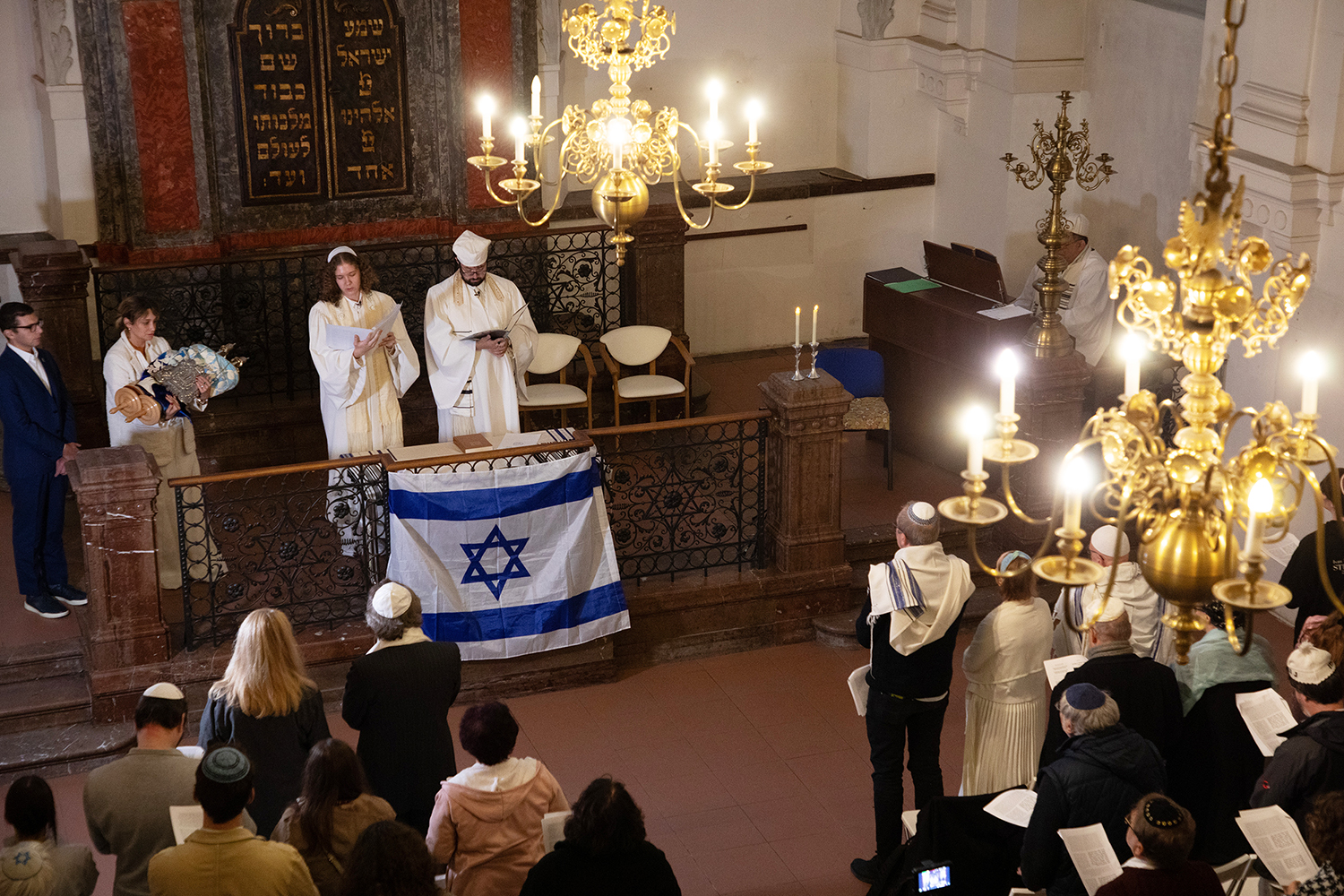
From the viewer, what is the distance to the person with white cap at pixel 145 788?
195 inches

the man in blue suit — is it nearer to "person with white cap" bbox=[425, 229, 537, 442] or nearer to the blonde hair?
"person with white cap" bbox=[425, 229, 537, 442]

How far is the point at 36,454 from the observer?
25.7 ft

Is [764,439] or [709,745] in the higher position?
[764,439]

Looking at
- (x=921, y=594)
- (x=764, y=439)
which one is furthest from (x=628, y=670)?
(x=921, y=594)

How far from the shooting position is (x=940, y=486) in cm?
1002

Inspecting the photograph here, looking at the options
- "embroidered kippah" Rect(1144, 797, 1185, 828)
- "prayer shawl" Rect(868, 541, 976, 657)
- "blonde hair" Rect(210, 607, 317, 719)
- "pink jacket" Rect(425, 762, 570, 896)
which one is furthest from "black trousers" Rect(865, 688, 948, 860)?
"blonde hair" Rect(210, 607, 317, 719)

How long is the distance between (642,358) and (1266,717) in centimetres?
542

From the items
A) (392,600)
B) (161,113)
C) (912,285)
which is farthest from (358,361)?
(912,285)

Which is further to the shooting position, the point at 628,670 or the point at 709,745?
the point at 628,670

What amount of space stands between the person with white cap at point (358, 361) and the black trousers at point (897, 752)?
346 cm

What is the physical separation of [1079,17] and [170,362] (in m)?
6.88

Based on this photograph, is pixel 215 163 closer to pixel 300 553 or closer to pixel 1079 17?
pixel 300 553

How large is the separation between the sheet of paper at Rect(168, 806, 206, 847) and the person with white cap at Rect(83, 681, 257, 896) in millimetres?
95

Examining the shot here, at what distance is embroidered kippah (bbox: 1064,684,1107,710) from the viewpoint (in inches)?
206
